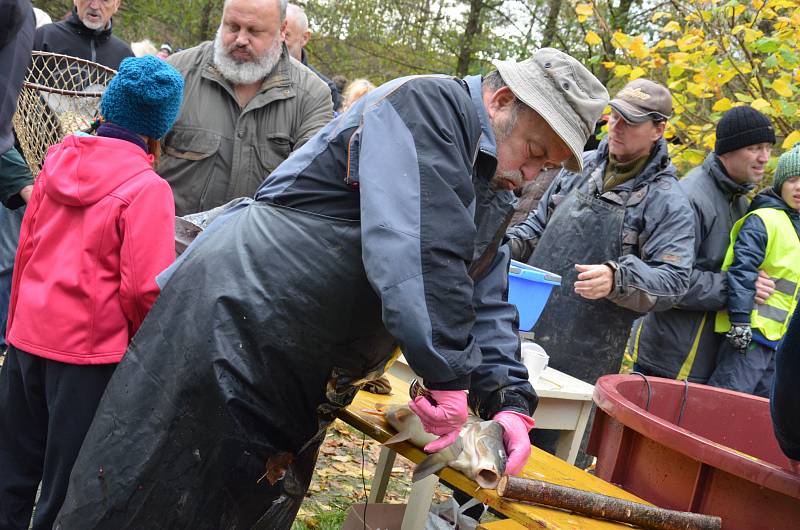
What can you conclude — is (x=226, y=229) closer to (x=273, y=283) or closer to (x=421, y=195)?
(x=273, y=283)

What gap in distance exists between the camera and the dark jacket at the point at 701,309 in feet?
15.9

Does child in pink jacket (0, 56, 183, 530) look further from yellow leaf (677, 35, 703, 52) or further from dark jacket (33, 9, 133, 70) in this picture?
yellow leaf (677, 35, 703, 52)

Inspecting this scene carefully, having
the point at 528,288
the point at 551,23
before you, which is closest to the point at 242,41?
the point at 528,288

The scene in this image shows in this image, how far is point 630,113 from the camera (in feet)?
14.2

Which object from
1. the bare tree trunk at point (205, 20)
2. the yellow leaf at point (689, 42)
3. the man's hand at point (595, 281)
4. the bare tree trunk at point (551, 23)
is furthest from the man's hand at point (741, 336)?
the bare tree trunk at point (205, 20)

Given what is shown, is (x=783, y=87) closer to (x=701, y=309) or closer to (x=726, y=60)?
(x=726, y=60)

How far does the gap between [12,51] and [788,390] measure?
276 cm

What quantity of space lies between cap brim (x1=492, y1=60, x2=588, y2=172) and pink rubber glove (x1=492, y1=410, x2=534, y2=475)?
83 centimetres

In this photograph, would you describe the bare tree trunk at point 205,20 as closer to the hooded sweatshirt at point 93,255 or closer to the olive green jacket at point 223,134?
the olive green jacket at point 223,134

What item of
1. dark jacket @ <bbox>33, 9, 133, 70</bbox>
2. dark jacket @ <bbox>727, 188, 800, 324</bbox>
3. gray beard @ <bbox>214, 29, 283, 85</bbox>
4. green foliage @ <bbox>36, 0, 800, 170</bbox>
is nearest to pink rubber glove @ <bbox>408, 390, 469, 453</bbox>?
gray beard @ <bbox>214, 29, 283, 85</bbox>

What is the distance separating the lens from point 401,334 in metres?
1.86

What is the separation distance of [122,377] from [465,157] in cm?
112

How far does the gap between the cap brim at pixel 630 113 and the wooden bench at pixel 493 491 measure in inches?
84.0

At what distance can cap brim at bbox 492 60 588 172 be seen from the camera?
7.04 feet
